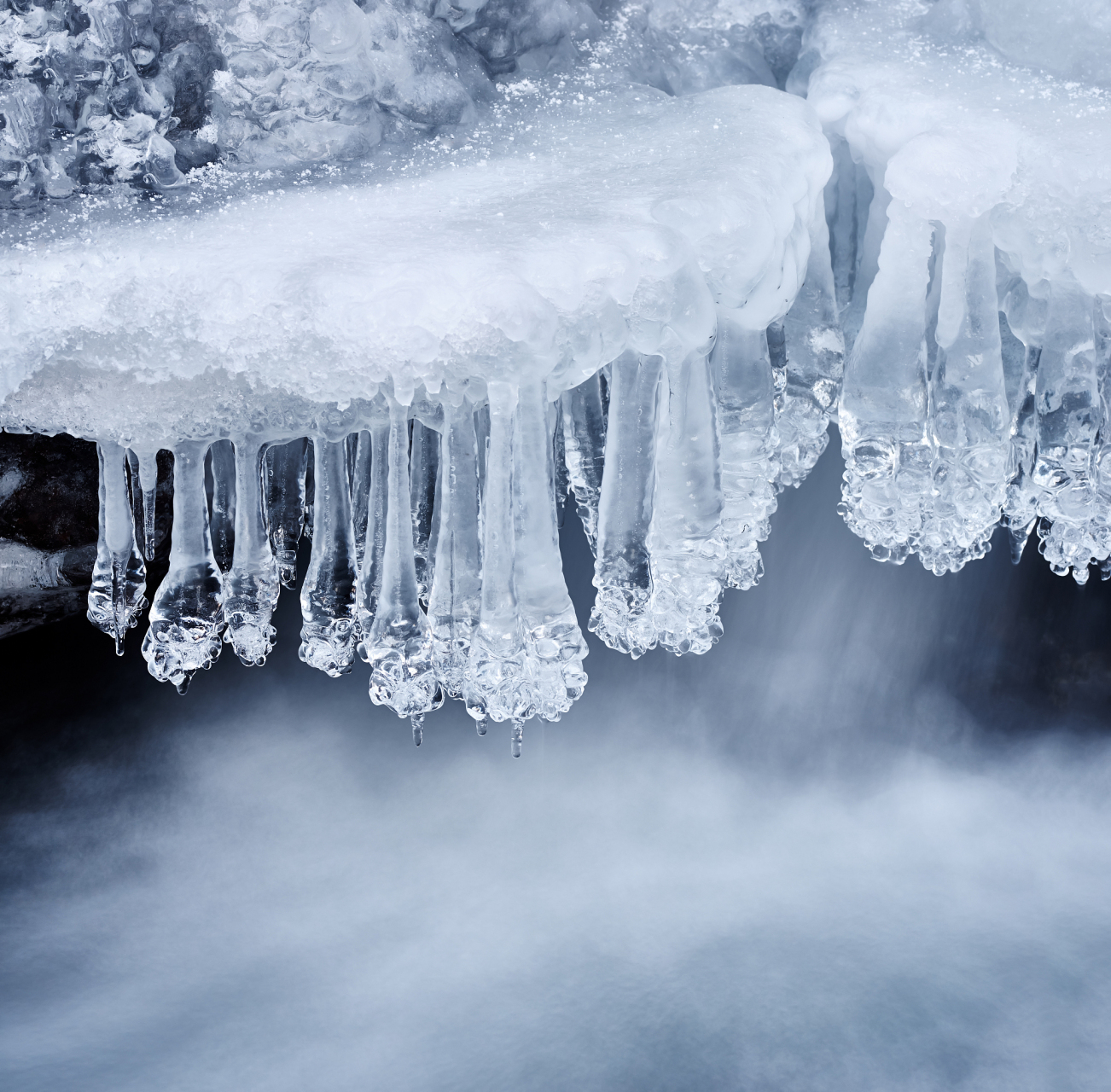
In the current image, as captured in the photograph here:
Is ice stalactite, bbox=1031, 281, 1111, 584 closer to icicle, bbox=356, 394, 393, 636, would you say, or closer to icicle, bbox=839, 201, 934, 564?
icicle, bbox=839, 201, 934, 564

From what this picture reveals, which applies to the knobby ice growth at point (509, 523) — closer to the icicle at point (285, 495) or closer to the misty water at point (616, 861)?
the icicle at point (285, 495)

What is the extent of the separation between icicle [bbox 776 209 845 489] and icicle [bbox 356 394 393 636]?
63cm

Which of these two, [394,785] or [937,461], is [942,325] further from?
[394,785]

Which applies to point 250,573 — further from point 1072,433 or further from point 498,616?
point 1072,433

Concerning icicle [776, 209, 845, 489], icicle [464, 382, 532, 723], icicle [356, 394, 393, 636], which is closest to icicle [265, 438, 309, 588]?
icicle [356, 394, 393, 636]

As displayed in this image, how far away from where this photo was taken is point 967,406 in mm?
1329

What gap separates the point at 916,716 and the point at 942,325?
152 centimetres

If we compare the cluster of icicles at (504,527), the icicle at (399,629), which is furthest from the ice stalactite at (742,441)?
the icicle at (399,629)

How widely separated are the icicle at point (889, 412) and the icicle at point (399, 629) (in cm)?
64

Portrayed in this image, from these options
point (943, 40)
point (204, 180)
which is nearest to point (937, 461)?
point (943, 40)

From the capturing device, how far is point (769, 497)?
147 centimetres

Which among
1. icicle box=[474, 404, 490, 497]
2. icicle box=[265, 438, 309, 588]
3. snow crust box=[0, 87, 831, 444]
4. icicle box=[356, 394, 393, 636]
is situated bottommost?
icicle box=[265, 438, 309, 588]

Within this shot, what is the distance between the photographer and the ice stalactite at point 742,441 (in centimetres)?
142

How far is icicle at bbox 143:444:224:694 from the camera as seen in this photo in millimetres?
1448
